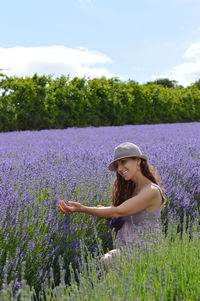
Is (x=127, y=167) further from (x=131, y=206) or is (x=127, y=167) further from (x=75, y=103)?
(x=75, y=103)

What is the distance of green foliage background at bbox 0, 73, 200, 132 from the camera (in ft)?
49.2

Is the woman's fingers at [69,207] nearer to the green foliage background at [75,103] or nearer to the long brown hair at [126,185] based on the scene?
the long brown hair at [126,185]

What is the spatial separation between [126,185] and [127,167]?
9.2 inches

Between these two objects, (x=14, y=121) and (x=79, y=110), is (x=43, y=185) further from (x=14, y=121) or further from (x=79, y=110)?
(x=79, y=110)

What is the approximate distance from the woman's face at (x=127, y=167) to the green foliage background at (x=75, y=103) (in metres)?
12.2

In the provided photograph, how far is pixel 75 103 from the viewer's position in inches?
664

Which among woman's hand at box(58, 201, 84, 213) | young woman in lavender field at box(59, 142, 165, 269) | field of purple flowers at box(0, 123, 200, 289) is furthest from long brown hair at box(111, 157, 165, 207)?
woman's hand at box(58, 201, 84, 213)

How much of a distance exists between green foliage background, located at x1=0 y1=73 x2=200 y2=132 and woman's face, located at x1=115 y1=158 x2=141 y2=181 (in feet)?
39.9

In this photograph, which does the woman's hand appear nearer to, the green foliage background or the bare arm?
the bare arm

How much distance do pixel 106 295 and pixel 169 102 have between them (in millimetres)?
24153

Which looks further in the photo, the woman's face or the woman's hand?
the woman's face

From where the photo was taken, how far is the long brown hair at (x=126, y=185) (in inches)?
113

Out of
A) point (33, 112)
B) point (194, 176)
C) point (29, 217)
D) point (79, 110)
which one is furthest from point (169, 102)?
point (29, 217)

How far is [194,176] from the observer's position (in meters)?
3.92
